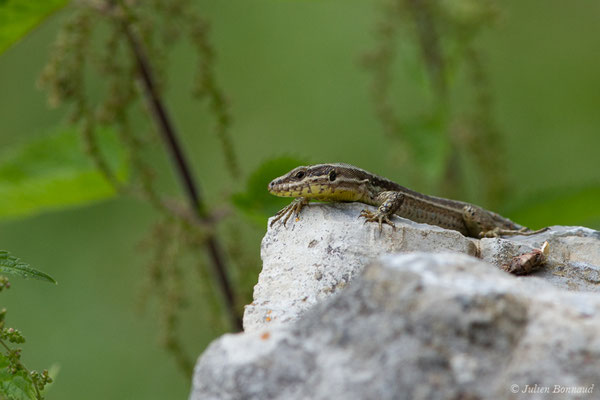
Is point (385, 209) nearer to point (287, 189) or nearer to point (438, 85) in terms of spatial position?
point (287, 189)

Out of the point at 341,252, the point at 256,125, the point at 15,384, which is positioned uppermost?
the point at 256,125

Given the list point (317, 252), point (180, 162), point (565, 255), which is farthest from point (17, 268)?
point (565, 255)

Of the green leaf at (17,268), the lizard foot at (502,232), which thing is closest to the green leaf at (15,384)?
the green leaf at (17,268)

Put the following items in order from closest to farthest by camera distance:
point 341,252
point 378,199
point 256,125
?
point 341,252 < point 378,199 < point 256,125

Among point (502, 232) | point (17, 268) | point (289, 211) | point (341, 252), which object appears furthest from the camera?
point (502, 232)

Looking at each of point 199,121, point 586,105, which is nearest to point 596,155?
point 586,105

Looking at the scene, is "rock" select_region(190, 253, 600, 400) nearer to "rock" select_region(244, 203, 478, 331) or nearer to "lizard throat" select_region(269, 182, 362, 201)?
"rock" select_region(244, 203, 478, 331)

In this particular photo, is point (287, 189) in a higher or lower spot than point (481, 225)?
lower

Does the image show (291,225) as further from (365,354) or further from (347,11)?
(347,11)
